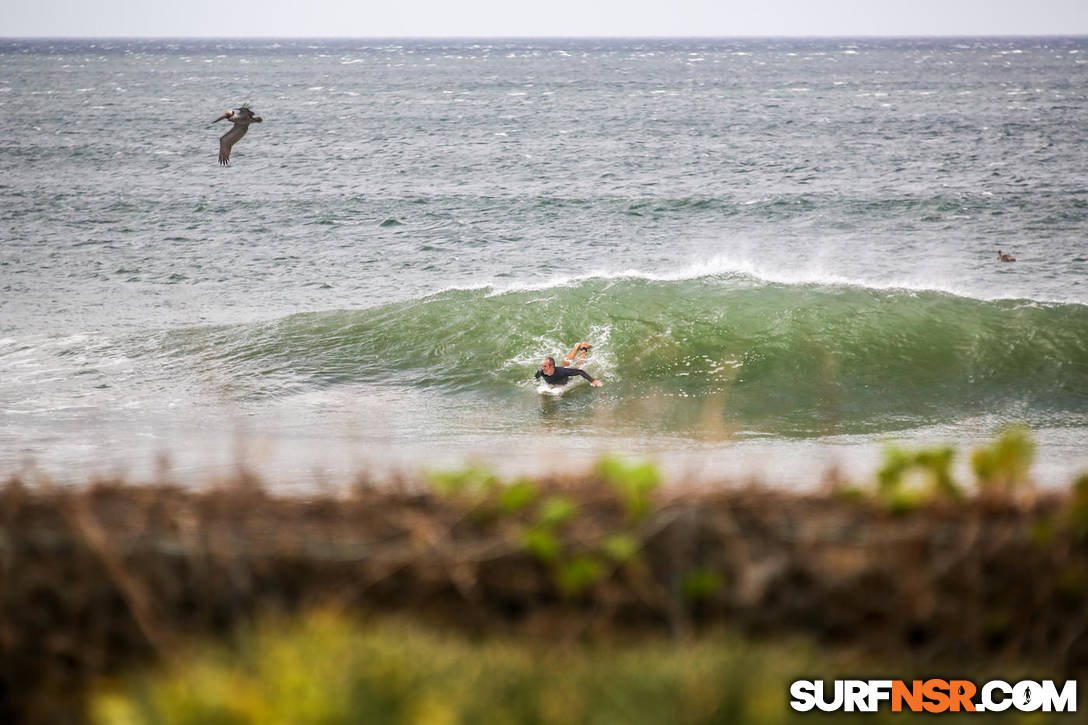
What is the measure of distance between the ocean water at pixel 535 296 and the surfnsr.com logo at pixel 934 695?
145 centimetres

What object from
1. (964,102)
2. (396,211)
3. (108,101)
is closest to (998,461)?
(396,211)

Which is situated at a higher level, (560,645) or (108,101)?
(108,101)

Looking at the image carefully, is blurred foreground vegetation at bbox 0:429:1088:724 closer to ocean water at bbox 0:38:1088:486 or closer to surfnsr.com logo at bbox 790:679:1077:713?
surfnsr.com logo at bbox 790:679:1077:713

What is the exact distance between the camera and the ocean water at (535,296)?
11852 millimetres

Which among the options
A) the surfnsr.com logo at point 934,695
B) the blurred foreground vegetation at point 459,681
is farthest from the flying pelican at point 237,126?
the surfnsr.com logo at point 934,695

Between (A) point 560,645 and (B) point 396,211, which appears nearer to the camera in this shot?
(A) point 560,645

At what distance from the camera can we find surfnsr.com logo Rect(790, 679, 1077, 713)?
2990 mm

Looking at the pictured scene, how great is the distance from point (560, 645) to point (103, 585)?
5.59 feet

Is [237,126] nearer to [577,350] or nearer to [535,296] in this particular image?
[535,296]

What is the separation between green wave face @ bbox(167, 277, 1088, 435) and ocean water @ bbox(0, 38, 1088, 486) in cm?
6

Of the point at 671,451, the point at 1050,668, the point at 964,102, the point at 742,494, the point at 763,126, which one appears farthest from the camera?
the point at 964,102

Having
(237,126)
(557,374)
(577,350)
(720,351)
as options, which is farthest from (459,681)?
(237,126)

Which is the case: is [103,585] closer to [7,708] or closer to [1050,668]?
[7,708]

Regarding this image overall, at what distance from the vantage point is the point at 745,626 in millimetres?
3371
